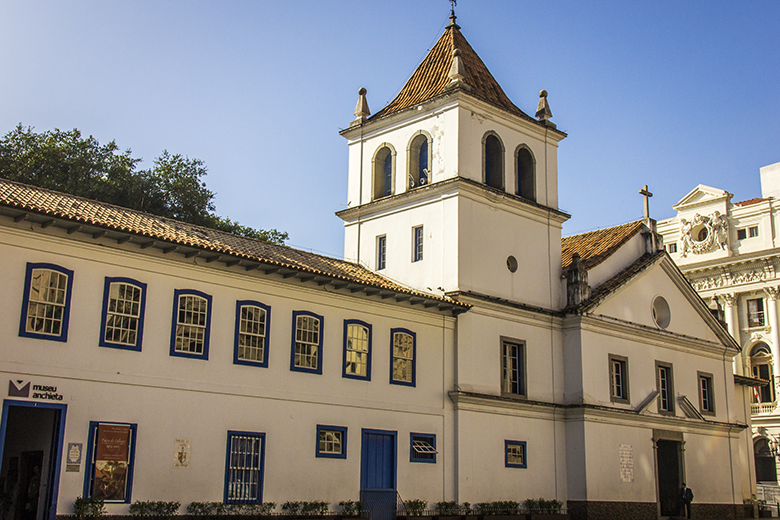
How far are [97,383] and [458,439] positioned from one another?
480 inches

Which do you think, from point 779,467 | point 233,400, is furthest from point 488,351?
point 779,467

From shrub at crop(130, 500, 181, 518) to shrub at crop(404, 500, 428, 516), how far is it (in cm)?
777

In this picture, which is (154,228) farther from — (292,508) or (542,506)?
(542,506)

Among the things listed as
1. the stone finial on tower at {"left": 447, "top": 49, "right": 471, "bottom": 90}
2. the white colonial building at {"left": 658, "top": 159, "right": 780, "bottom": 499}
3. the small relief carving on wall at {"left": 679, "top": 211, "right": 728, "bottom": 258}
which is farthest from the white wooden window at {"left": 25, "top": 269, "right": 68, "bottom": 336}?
the small relief carving on wall at {"left": 679, "top": 211, "right": 728, "bottom": 258}

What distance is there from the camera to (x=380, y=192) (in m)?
33.9

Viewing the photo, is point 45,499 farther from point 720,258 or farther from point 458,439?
point 720,258

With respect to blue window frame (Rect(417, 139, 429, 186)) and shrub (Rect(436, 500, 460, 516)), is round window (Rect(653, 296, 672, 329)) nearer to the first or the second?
blue window frame (Rect(417, 139, 429, 186))

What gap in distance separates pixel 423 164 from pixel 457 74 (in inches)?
139

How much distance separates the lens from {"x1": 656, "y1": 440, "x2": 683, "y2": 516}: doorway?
114 feet

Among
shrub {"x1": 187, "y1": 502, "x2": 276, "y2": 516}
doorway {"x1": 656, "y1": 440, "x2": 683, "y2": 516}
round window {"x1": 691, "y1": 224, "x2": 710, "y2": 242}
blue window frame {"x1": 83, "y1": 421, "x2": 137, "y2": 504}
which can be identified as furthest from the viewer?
round window {"x1": 691, "y1": 224, "x2": 710, "y2": 242}

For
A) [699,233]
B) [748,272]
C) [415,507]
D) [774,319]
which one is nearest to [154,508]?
[415,507]

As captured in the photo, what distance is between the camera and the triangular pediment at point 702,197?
61438 millimetres

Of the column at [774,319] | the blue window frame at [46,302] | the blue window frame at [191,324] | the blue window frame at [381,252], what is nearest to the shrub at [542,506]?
the blue window frame at [381,252]

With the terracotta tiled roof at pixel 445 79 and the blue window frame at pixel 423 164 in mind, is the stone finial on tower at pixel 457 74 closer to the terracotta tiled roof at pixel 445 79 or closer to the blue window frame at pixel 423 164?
the terracotta tiled roof at pixel 445 79
